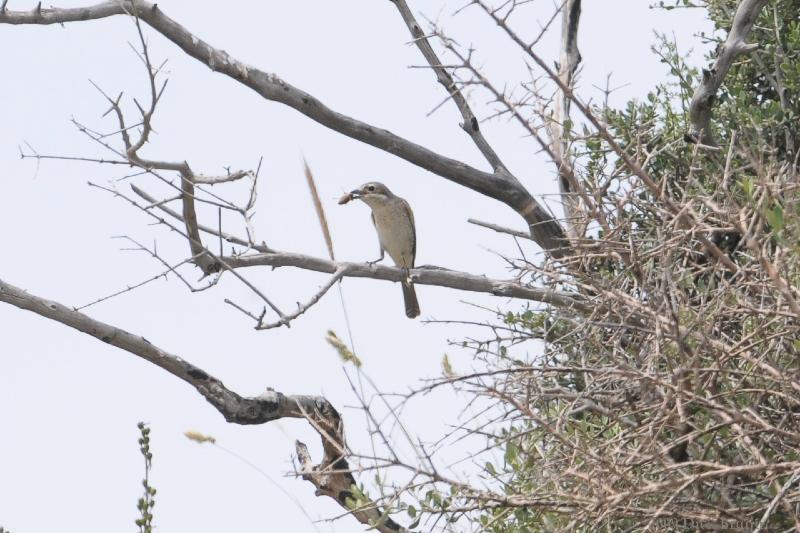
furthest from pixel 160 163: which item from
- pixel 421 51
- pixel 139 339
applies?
pixel 421 51

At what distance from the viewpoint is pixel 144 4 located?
19.2 feet

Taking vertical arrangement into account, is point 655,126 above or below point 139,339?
above

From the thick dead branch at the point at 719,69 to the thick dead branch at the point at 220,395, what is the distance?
2093 mm

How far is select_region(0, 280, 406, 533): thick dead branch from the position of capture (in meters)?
5.22

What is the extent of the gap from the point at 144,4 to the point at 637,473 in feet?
11.0

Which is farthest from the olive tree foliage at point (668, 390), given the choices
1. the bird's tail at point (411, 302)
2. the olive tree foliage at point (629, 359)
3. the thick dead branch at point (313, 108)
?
the bird's tail at point (411, 302)

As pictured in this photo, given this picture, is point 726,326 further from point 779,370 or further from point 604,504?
point 604,504

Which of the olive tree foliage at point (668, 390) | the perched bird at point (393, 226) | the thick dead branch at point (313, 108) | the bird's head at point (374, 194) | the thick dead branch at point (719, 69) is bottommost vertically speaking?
the olive tree foliage at point (668, 390)

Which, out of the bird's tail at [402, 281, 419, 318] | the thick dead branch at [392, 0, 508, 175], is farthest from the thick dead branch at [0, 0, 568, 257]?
the bird's tail at [402, 281, 419, 318]

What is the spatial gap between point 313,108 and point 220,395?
5.01 feet

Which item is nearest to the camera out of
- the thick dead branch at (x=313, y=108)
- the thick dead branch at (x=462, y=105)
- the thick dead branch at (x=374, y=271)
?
the thick dead branch at (x=374, y=271)

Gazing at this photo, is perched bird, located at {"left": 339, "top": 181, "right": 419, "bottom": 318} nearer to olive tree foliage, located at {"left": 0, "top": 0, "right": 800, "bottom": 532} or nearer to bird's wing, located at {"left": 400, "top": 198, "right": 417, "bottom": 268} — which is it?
bird's wing, located at {"left": 400, "top": 198, "right": 417, "bottom": 268}

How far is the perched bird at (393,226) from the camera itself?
924 cm

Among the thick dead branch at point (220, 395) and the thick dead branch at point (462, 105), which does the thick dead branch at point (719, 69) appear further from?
the thick dead branch at point (220, 395)
